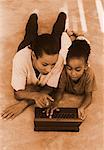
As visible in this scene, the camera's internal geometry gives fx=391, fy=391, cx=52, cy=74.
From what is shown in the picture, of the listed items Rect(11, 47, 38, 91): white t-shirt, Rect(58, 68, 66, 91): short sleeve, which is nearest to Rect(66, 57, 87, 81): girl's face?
Rect(58, 68, 66, 91): short sleeve

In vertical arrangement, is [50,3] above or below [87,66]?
above

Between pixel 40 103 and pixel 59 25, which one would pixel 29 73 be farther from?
pixel 59 25

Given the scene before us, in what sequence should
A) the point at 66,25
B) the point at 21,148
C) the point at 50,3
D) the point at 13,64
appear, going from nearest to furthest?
1. the point at 21,148
2. the point at 13,64
3. the point at 66,25
4. the point at 50,3

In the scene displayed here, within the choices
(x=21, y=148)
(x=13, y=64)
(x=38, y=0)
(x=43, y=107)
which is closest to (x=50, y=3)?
(x=38, y=0)

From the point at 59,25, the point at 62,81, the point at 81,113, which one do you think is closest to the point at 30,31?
the point at 59,25

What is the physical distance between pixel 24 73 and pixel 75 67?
19 centimetres

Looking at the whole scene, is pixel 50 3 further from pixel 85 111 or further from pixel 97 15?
pixel 85 111

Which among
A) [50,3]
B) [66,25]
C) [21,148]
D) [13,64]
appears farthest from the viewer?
[50,3]

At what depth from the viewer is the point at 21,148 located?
1.40m

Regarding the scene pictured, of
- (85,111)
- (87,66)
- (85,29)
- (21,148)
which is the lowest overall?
(21,148)

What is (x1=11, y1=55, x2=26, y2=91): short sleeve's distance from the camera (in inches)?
57.7

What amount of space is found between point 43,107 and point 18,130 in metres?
0.12

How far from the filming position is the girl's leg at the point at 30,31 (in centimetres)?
153

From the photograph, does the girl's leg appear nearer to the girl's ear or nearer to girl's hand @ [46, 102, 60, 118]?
the girl's ear
